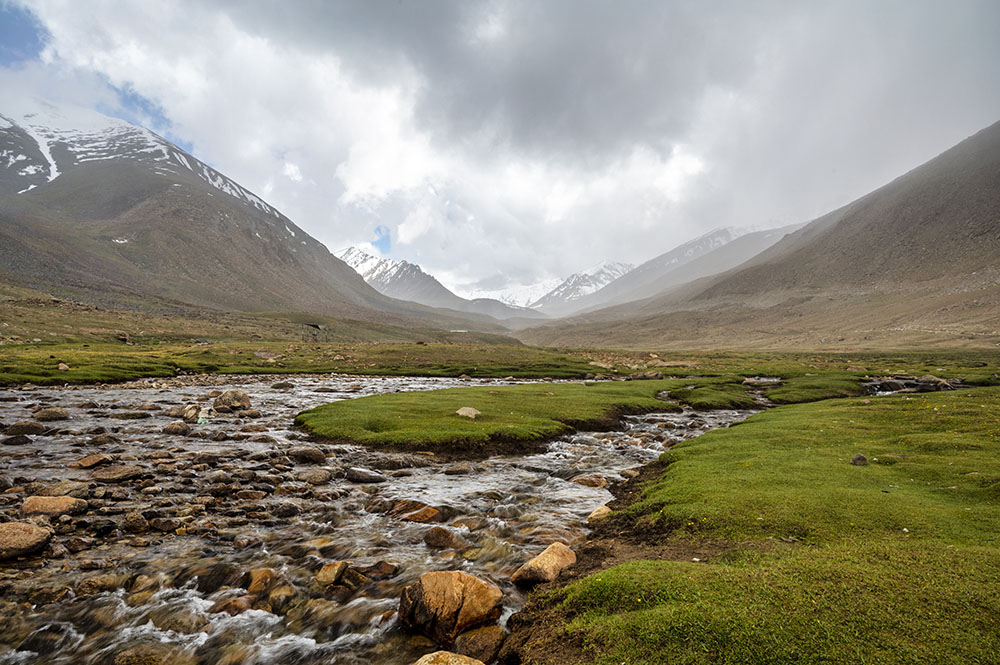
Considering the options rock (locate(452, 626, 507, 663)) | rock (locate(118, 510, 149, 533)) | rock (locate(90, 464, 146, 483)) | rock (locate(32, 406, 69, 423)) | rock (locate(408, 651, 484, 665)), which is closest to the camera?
rock (locate(408, 651, 484, 665))

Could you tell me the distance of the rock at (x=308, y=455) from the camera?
22.5 metres

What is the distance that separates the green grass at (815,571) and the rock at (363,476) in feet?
37.7

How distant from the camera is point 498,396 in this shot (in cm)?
4475

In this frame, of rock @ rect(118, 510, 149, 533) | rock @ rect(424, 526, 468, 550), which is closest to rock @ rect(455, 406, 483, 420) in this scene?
rock @ rect(424, 526, 468, 550)

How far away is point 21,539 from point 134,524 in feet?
8.38

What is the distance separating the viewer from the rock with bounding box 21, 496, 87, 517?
14438 millimetres

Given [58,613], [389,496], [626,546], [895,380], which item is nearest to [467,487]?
[389,496]

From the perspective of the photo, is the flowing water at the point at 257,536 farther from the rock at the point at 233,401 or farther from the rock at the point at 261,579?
the rock at the point at 233,401


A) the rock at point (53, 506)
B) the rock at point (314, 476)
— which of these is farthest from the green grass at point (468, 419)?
the rock at point (53, 506)

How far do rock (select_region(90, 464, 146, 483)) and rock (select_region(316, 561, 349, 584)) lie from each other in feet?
40.9

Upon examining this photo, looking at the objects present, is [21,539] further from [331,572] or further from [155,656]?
[331,572]

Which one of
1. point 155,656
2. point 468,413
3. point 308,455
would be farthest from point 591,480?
point 155,656

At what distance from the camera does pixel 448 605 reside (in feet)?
30.6

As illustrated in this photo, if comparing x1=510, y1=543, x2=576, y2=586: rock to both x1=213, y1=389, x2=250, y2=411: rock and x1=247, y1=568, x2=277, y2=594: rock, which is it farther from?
x1=213, y1=389, x2=250, y2=411: rock
